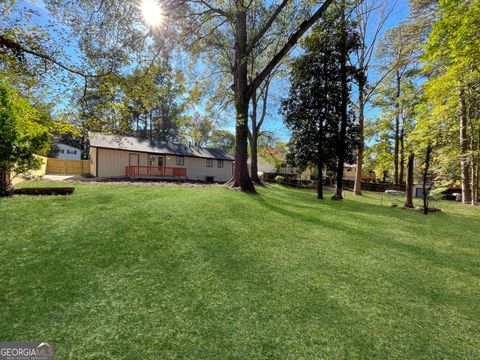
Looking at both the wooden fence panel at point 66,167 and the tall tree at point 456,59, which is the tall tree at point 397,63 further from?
the wooden fence panel at point 66,167

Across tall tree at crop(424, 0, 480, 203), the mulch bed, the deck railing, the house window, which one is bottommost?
the mulch bed

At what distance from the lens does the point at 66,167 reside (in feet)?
74.9

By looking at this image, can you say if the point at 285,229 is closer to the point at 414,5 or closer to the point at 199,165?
the point at 414,5

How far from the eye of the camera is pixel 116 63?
700 centimetres

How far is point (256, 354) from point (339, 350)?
0.81 m

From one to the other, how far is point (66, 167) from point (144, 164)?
9441 mm

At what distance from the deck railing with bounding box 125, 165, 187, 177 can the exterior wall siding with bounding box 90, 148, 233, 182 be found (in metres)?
0.99

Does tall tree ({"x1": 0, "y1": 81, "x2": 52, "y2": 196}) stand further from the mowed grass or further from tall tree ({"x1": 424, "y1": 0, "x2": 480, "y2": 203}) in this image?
tall tree ({"x1": 424, "y1": 0, "x2": 480, "y2": 203})

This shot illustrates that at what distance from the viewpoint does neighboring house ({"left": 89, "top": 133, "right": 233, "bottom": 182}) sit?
18.5 meters

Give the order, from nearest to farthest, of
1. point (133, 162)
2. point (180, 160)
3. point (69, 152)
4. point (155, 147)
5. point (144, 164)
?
1. point (133, 162)
2. point (144, 164)
3. point (155, 147)
4. point (180, 160)
5. point (69, 152)

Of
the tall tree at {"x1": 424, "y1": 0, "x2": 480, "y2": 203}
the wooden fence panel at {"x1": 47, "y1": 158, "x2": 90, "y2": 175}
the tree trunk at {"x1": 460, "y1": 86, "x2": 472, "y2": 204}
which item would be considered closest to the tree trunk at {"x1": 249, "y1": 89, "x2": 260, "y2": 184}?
the tall tree at {"x1": 424, "y1": 0, "x2": 480, "y2": 203}

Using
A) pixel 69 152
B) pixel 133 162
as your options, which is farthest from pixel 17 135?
pixel 69 152

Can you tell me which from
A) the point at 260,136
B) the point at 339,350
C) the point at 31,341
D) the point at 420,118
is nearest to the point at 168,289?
the point at 31,341

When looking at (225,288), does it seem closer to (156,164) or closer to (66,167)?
(156,164)
